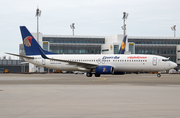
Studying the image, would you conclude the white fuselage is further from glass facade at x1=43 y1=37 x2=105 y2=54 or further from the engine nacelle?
glass facade at x1=43 y1=37 x2=105 y2=54

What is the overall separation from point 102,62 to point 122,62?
3586 mm

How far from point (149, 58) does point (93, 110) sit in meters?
34.5

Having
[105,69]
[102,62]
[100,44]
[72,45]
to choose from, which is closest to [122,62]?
[102,62]

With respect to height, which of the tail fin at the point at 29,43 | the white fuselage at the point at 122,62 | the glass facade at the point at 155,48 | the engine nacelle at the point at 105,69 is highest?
the glass facade at the point at 155,48

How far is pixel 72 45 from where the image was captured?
110562 millimetres

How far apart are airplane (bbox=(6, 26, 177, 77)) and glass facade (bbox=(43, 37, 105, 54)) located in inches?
2389

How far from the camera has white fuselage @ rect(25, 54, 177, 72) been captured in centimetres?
4259

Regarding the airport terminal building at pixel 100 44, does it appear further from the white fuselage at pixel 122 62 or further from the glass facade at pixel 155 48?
the white fuselage at pixel 122 62

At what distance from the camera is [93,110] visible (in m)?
9.97

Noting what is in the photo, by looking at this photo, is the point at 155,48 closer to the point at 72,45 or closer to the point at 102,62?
the point at 72,45

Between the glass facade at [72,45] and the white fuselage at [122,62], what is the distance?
62.2 metres

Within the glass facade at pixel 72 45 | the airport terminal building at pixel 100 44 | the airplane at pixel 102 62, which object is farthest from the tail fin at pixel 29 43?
the glass facade at pixel 72 45

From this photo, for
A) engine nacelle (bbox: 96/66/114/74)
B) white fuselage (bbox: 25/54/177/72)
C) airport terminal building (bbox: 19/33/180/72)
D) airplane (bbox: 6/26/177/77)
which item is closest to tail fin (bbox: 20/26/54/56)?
airplane (bbox: 6/26/177/77)

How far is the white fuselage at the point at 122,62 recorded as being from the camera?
1677 inches
